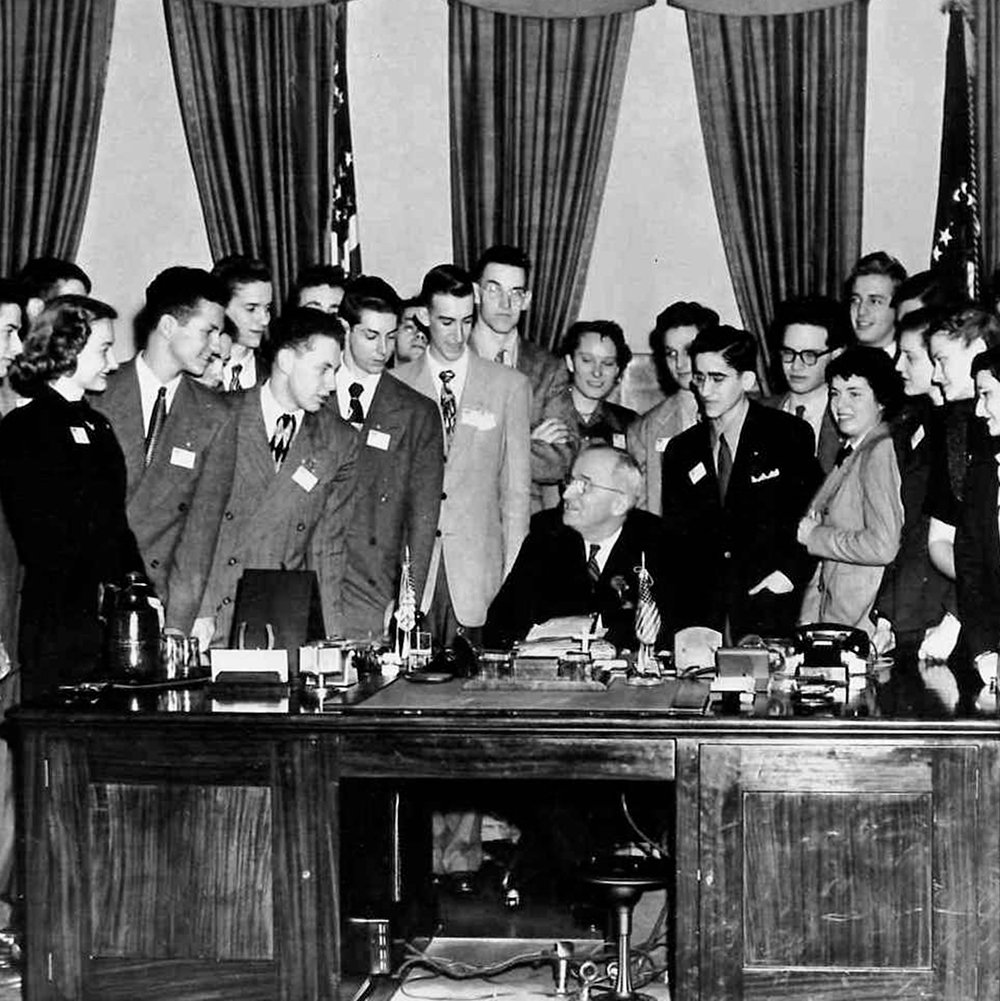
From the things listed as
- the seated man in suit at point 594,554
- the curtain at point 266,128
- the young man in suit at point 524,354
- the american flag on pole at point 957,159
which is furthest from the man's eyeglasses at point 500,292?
the american flag on pole at point 957,159

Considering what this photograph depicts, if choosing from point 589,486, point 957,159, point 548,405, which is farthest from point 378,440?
point 957,159

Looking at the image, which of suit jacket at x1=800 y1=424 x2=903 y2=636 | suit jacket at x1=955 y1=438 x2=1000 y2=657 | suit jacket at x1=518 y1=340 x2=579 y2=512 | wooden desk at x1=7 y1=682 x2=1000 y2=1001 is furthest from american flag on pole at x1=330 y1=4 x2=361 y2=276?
wooden desk at x1=7 y1=682 x2=1000 y2=1001

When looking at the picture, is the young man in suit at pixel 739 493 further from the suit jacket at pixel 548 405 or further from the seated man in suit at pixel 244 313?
the seated man in suit at pixel 244 313

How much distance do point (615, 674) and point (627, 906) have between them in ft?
2.00

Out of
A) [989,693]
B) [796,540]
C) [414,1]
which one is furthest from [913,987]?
[414,1]

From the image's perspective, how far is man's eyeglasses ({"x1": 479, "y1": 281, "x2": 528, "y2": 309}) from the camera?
6461 mm

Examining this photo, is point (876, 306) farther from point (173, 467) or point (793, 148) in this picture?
point (173, 467)

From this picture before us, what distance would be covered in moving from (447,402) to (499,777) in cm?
239

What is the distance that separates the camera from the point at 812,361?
655cm

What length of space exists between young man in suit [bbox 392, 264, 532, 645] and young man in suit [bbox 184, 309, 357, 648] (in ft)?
2.02

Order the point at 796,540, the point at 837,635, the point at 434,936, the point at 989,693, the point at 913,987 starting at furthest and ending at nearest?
the point at 796,540 → the point at 434,936 → the point at 837,635 → the point at 989,693 → the point at 913,987

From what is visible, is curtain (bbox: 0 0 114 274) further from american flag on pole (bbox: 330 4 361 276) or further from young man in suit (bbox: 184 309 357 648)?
young man in suit (bbox: 184 309 357 648)

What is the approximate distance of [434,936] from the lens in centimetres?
538

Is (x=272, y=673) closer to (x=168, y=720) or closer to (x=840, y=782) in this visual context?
(x=168, y=720)
